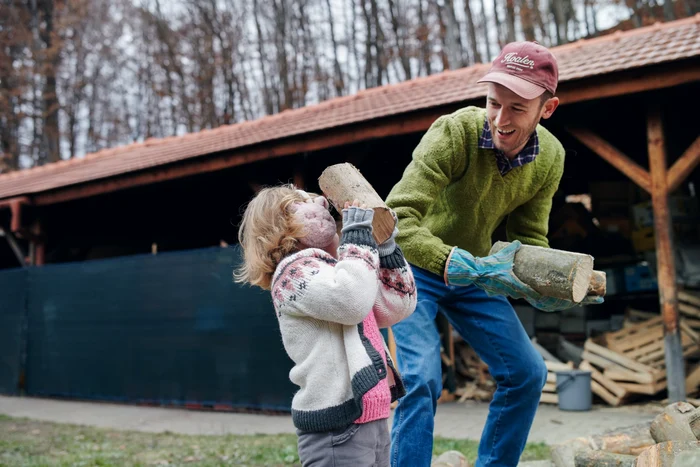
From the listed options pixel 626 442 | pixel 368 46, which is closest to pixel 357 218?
pixel 626 442

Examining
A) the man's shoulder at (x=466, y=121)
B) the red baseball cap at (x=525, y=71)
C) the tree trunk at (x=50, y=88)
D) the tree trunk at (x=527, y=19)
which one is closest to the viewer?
the red baseball cap at (x=525, y=71)

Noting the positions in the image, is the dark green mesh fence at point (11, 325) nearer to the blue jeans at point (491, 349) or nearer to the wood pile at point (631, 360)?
the wood pile at point (631, 360)

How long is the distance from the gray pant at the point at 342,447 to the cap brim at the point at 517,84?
1.32m

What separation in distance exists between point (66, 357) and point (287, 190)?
8221 millimetres

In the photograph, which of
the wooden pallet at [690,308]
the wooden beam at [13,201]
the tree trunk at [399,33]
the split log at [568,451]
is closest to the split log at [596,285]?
the split log at [568,451]

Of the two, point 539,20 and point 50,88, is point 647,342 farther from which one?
point 50,88

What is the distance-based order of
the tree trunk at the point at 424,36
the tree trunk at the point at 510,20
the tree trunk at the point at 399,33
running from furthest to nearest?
1. the tree trunk at the point at 399,33
2. the tree trunk at the point at 424,36
3. the tree trunk at the point at 510,20

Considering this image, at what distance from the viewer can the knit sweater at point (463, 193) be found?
2.57m

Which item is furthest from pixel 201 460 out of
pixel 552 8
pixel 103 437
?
pixel 552 8

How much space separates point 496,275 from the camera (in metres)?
2.32

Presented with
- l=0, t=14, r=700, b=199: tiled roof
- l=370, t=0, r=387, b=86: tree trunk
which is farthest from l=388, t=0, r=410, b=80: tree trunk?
l=0, t=14, r=700, b=199: tiled roof

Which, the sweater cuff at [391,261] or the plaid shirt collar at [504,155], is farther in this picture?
the plaid shirt collar at [504,155]

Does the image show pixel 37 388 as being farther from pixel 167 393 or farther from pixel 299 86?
pixel 299 86

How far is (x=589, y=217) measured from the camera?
9336 millimetres
